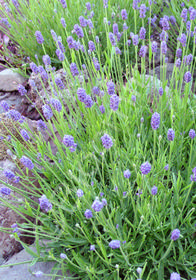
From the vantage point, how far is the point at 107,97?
209 cm

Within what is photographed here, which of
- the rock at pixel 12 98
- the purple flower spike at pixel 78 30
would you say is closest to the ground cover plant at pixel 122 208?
the purple flower spike at pixel 78 30

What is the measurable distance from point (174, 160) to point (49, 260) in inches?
39.9

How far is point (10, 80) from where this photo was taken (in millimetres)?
3322

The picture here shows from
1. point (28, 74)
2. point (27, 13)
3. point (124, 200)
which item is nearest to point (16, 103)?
point (28, 74)

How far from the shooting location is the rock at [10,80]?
3295 millimetres

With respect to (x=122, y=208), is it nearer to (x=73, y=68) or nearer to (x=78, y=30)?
(x=73, y=68)

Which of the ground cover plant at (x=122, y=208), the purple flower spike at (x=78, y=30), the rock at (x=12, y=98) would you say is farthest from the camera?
the rock at (x=12, y=98)

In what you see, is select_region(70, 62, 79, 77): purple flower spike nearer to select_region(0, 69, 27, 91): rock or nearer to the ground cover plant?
the ground cover plant

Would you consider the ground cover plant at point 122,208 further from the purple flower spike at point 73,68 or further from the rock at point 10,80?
the rock at point 10,80

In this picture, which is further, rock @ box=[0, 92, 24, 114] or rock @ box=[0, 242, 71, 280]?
rock @ box=[0, 92, 24, 114]

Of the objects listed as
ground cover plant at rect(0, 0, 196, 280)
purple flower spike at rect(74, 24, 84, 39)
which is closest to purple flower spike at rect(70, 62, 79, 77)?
ground cover plant at rect(0, 0, 196, 280)

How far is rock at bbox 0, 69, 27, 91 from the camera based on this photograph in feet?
10.8

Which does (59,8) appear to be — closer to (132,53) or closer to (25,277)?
(132,53)

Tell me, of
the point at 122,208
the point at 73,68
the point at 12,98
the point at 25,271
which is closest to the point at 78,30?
the point at 73,68
